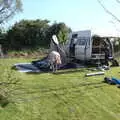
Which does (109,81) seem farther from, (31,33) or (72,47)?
(31,33)

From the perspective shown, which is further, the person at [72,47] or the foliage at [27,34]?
the foliage at [27,34]

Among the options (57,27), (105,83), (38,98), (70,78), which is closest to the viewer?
(38,98)

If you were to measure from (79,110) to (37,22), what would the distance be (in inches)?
1196

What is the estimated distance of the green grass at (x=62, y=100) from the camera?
1017cm

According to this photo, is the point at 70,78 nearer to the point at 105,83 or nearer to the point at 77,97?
the point at 105,83

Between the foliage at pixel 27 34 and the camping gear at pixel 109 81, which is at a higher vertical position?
the foliage at pixel 27 34

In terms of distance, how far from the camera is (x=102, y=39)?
21094 mm

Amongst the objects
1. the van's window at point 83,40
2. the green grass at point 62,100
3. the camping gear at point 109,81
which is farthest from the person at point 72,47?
the camping gear at point 109,81

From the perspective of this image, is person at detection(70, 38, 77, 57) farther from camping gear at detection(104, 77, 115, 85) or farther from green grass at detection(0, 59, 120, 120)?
camping gear at detection(104, 77, 115, 85)

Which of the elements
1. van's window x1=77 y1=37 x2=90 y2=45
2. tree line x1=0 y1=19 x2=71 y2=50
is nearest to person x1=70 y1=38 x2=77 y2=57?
van's window x1=77 y1=37 x2=90 y2=45

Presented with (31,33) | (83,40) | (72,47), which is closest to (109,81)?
(83,40)

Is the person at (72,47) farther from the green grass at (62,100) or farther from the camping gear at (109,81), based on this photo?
the camping gear at (109,81)

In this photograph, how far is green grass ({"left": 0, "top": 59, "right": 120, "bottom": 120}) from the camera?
10.2 meters

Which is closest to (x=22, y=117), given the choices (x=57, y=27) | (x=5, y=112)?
(x=5, y=112)
